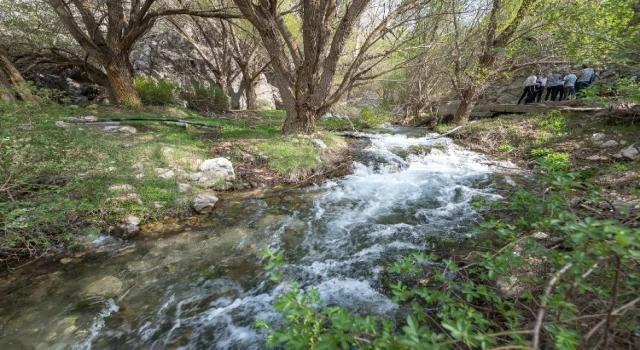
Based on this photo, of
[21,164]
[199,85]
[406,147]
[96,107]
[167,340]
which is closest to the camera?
[167,340]

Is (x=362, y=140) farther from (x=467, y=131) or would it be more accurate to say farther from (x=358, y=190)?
(x=358, y=190)

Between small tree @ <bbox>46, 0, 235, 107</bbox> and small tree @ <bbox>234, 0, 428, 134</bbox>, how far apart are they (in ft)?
8.45

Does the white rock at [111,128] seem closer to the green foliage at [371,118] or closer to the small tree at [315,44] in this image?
the small tree at [315,44]

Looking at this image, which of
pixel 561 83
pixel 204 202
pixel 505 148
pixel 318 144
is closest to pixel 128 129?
pixel 204 202

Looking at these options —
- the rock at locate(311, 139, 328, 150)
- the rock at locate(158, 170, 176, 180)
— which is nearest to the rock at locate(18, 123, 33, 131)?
the rock at locate(158, 170, 176, 180)

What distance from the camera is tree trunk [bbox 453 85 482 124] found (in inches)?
500

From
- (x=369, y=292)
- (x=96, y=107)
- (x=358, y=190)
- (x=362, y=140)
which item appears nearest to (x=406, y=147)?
(x=362, y=140)

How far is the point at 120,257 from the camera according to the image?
3734mm

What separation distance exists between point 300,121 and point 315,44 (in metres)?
2.38

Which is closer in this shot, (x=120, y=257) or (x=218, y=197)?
(x=120, y=257)

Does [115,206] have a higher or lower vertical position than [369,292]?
higher

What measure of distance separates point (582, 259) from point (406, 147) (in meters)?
8.93

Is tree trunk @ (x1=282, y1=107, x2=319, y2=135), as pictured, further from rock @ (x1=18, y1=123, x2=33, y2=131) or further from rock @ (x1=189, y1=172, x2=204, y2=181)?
rock @ (x1=18, y1=123, x2=33, y2=131)

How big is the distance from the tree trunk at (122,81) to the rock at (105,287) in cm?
1032
